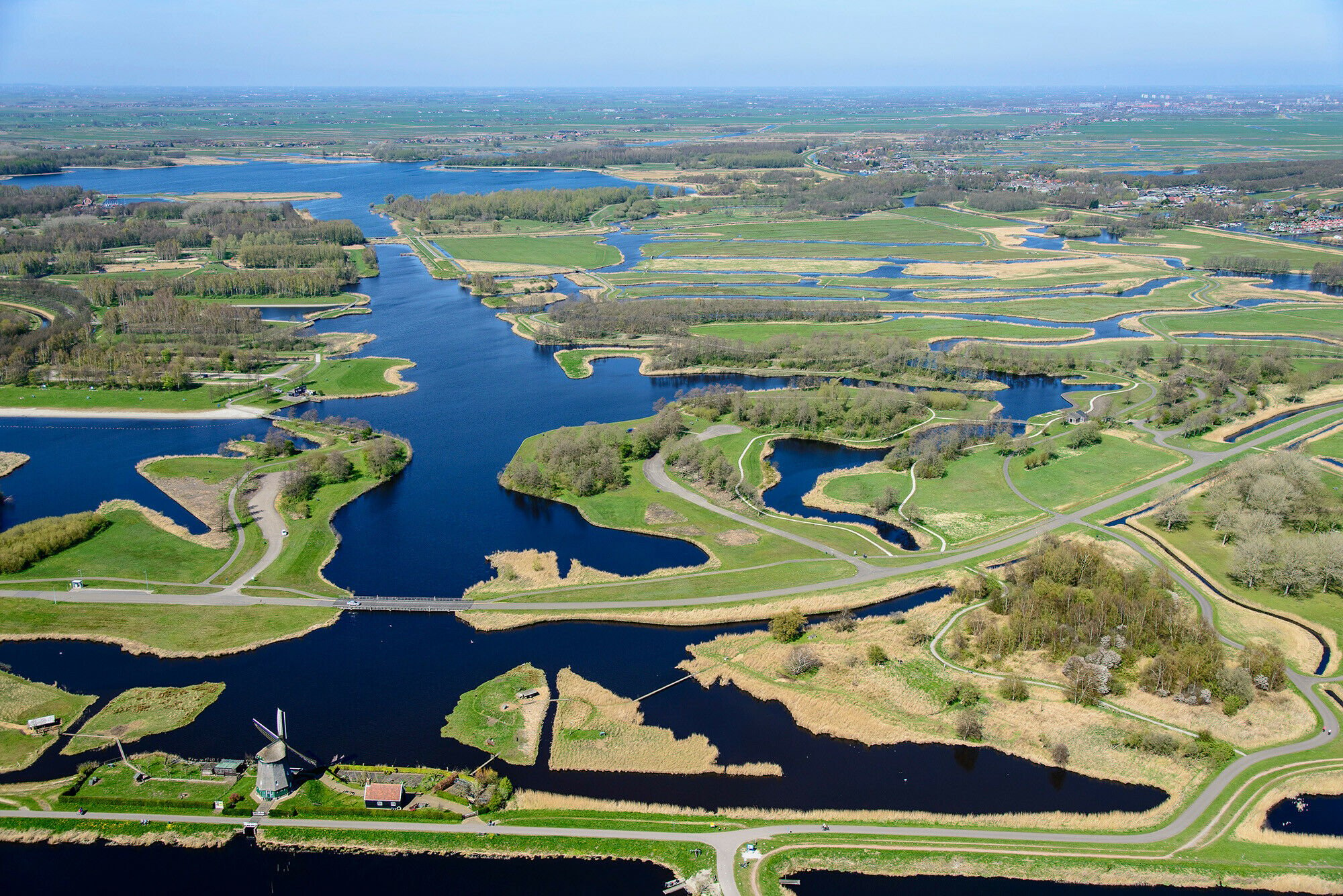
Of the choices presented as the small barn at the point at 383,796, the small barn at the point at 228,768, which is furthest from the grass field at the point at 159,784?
the small barn at the point at 383,796

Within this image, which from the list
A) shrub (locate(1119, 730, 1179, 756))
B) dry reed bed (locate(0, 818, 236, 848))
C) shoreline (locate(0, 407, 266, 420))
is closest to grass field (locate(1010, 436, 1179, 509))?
shrub (locate(1119, 730, 1179, 756))

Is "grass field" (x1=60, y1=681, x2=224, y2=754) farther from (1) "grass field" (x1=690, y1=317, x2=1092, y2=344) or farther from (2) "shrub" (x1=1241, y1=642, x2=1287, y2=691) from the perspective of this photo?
(1) "grass field" (x1=690, y1=317, x2=1092, y2=344)

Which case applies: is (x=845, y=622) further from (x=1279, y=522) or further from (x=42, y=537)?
(x=42, y=537)

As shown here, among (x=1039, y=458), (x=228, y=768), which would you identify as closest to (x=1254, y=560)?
(x=1039, y=458)

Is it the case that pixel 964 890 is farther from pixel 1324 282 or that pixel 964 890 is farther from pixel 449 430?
pixel 1324 282

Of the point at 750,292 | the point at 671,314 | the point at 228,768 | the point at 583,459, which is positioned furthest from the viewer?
the point at 750,292
